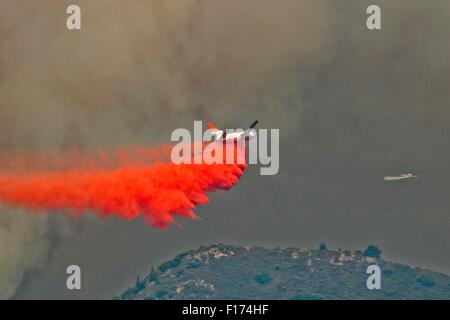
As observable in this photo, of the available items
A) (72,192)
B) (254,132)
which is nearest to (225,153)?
(254,132)
